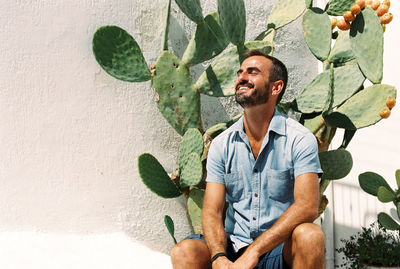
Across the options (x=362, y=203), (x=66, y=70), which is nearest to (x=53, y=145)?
(x=66, y=70)

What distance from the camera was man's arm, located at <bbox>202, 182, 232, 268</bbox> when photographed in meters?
1.78

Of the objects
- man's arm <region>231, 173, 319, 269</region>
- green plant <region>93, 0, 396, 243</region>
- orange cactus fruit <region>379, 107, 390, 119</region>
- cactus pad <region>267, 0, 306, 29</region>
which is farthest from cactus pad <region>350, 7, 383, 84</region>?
man's arm <region>231, 173, 319, 269</region>

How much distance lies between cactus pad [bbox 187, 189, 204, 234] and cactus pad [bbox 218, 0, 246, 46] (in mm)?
750

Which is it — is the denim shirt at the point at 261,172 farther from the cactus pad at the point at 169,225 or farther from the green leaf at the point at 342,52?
the green leaf at the point at 342,52

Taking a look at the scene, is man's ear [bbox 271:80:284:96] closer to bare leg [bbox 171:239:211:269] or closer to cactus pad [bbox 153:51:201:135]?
cactus pad [bbox 153:51:201:135]

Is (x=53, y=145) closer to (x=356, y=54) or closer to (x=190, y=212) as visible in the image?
(x=190, y=212)

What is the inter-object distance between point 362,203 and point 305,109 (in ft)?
3.28

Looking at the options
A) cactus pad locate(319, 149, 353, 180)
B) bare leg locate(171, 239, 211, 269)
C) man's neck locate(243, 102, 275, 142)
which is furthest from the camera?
cactus pad locate(319, 149, 353, 180)

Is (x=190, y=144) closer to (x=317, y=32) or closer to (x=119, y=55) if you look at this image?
(x=119, y=55)

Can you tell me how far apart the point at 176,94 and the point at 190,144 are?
0.86ft

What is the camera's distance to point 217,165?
2.00 m

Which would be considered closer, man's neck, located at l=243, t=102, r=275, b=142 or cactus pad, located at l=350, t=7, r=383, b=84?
man's neck, located at l=243, t=102, r=275, b=142

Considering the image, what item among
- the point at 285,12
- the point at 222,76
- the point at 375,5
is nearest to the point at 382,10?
the point at 375,5

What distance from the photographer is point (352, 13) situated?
2430 mm
